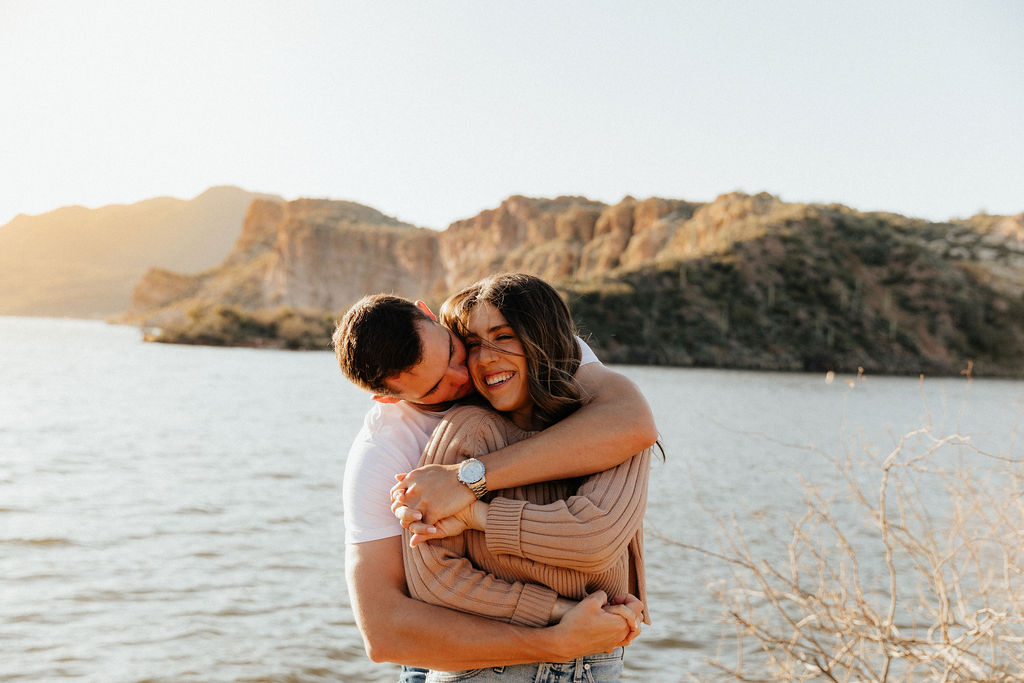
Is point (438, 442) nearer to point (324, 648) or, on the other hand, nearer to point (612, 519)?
point (612, 519)

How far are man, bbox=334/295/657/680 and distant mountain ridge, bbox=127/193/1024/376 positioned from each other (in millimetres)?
59288

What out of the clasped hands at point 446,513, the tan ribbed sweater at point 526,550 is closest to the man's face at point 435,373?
the tan ribbed sweater at point 526,550

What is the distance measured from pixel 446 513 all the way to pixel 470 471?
126 millimetres

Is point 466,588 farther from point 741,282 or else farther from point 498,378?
point 741,282

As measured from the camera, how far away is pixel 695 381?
5006 cm

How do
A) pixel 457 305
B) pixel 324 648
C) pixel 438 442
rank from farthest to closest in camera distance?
pixel 324 648 < pixel 457 305 < pixel 438 442

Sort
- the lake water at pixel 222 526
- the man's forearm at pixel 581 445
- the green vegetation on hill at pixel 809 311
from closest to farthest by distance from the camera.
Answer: the man's forearm at pixel 581 445 < the lake water at pixel 222 526 < the green vegetation on hill at pixel 809 311

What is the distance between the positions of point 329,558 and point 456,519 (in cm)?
911

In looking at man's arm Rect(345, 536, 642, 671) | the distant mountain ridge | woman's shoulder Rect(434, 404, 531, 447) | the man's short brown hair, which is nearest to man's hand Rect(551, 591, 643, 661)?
man's arm Rect(345, 536, 642, 671)

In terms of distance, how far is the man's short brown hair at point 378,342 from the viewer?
2014 mm

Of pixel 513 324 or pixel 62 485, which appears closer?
pixel 513 324

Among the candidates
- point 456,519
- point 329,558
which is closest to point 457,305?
point 456,519

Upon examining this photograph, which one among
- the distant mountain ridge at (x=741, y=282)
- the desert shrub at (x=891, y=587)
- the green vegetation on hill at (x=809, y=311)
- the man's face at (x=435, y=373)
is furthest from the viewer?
the distant mountain ridge at (x=741, y=282)

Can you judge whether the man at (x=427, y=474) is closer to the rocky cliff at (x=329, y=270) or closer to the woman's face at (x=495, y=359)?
the woman's face at (x=495, y=359)
